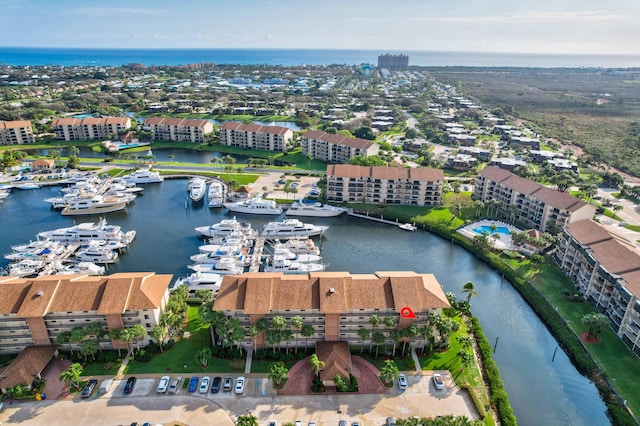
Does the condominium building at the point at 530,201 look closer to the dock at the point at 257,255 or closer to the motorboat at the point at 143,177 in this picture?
the dock at the point at 257,255

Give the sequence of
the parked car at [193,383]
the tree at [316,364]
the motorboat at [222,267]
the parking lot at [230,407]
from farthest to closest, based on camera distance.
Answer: the motorboat at [222,267], the tree at [316,364], the parked car at [193,383], the parking lot at [230,407]

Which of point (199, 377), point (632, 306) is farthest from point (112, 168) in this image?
point (632, 306)

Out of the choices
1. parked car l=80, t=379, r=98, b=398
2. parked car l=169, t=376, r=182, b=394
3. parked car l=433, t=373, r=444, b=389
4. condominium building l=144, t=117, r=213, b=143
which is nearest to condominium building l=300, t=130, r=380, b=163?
condominium building l=144, t=117, r=213, b=143

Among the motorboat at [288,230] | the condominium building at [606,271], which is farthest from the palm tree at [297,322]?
the condominium building at [606,271]

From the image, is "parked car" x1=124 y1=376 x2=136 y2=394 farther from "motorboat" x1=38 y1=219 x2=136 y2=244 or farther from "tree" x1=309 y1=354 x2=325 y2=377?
"motorboat" x1=38 y1=219 x2=136 y2=244

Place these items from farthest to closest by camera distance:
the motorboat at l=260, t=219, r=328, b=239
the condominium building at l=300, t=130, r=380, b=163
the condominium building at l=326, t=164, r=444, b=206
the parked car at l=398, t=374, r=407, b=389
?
the condominium building at l=300, t=130, r=380, b=163 < the condominium building at l=326, t=164, r=444, b=206 < the motorboat at l=260, t=219, r=328, b=239 < the parked car at l=398, t=374, r=407, b=389

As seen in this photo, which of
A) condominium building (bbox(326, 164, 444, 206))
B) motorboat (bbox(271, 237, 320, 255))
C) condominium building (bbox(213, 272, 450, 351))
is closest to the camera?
condominium building (bbox(213, 272, 450, 351))
